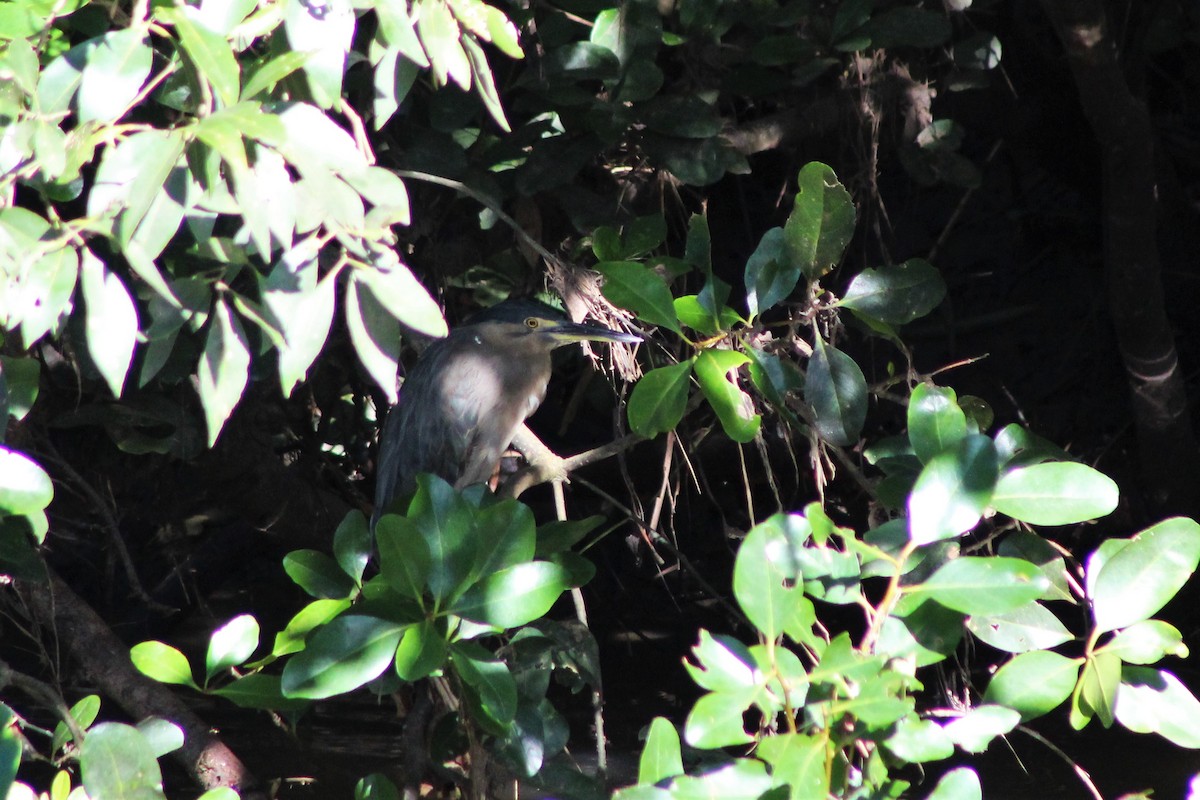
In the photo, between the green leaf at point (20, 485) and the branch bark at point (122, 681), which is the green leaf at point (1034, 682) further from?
the branch bark at point (122, 681)

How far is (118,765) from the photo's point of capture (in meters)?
1.23

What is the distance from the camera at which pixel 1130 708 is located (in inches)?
42.9

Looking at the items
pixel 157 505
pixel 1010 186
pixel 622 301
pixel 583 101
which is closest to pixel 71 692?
pixel 157 505

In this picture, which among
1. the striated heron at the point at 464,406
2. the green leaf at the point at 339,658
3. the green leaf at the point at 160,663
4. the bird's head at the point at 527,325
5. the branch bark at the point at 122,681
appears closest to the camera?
the green leaf at the point at 339,658

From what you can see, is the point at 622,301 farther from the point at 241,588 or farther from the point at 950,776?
the point at 241,588

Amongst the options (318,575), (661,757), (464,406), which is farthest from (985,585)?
(464,406)

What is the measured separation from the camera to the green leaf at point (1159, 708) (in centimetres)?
108

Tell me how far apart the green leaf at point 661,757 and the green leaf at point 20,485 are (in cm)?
63

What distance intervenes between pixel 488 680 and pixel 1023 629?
22.6 inches

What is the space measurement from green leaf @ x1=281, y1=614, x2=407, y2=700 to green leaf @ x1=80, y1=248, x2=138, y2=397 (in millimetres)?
344

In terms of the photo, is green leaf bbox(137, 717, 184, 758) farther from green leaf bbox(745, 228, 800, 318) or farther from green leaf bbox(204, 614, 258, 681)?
green leaf bbox(745, 228, 800, 318)

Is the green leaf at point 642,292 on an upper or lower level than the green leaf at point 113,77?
lower

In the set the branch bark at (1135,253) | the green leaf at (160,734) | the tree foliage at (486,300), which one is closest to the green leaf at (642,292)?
the tree foliage at (486,300)

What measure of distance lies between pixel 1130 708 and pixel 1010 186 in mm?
3035
